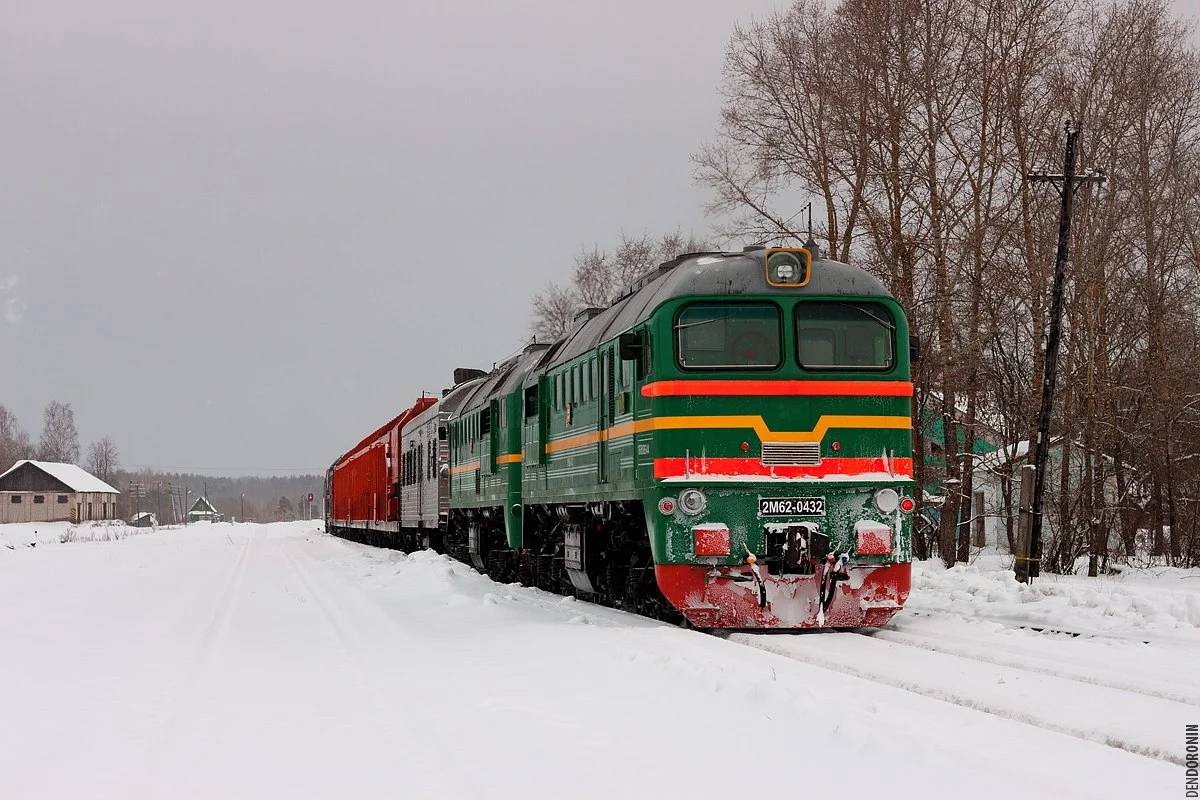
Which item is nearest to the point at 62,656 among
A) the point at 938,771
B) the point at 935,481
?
the point at 938,771

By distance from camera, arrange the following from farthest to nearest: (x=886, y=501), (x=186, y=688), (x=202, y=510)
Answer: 1. (x=202, y=510)
2. (x=886, y=501)
3. (x=186, y=688)

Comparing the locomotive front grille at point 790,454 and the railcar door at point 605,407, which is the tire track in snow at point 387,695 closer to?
the railcar door at point 605,407

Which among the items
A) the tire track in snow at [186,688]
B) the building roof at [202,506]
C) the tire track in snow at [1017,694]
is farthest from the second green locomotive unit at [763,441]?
the building roof at [202,506]

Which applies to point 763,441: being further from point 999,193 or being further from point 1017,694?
point 999,193

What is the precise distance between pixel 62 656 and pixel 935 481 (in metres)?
17.5

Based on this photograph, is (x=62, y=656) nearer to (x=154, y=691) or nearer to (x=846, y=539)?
(x=154, y=691)

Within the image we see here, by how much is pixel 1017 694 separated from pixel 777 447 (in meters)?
4.42

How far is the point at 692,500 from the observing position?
452 inches

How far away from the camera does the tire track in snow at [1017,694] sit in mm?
6309

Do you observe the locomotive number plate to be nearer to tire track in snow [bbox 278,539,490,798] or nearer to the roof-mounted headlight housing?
the roof-mounted headlight housing

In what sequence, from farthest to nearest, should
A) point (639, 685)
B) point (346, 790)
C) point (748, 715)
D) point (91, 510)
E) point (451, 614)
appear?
1. point (91, 510)
2. point (451, 614)
3. point (639, 685)
4. point (748, 715)
5. point (346, 790)

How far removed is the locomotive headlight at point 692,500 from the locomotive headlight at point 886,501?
1.66 m

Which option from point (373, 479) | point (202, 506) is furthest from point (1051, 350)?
point (202, 506)

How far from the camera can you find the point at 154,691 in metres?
8.40
